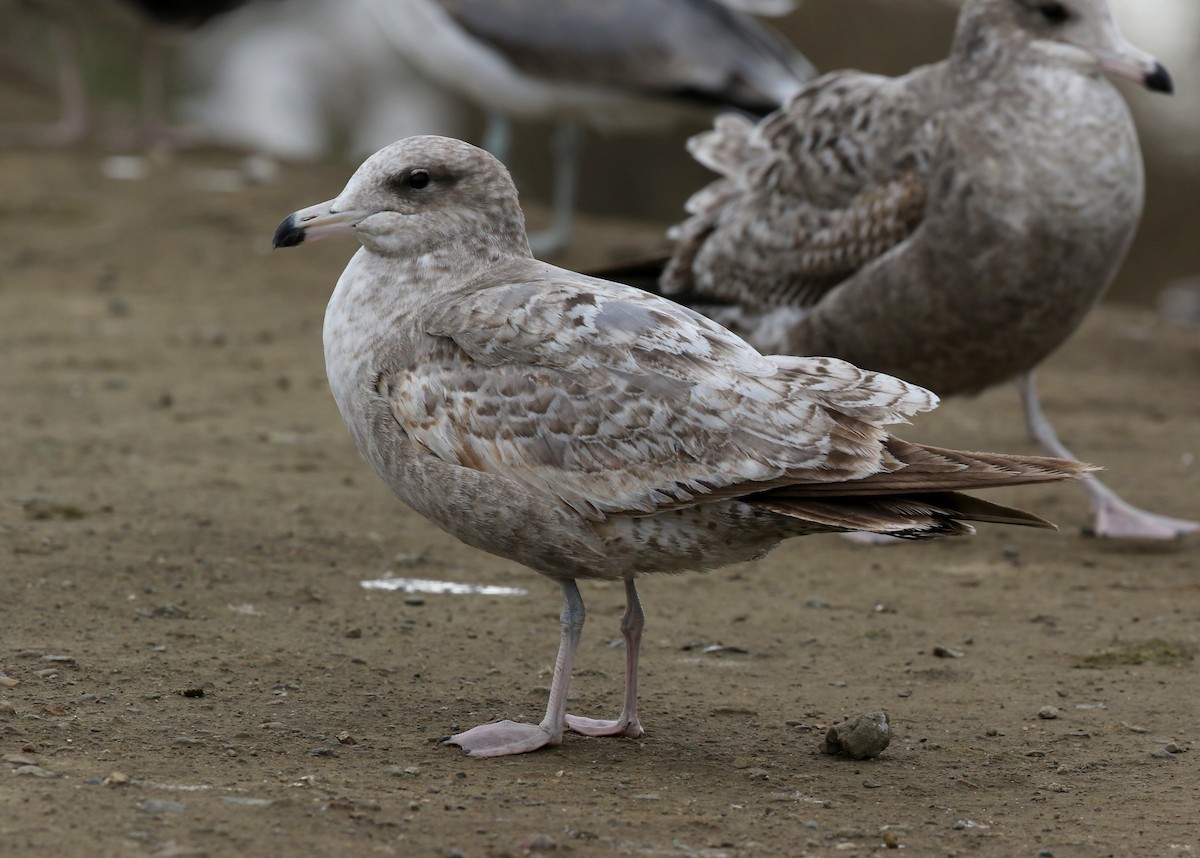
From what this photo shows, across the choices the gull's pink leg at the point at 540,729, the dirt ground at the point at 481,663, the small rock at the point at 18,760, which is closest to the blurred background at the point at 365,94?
the dirt ground at the point at 481,663

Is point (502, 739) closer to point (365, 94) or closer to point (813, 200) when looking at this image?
point (813, 200)

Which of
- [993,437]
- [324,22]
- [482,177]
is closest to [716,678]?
[482,177]

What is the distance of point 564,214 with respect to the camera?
1145 centimetres

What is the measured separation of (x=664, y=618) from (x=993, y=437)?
9.67 ft

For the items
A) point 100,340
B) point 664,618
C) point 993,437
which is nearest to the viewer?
point 664,618

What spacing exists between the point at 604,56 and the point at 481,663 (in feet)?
20.5

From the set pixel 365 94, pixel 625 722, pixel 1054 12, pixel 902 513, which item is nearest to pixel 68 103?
pixel 365 94

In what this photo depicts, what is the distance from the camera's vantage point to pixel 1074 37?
6.42 m

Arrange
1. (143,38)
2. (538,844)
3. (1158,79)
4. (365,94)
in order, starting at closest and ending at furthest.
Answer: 1. (538,844)
2. (1158,79)
3. (143,38)
4. (365,94)

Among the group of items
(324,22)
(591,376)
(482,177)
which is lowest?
(324,22)

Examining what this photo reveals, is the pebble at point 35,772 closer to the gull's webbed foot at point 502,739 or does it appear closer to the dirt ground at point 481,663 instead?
the dirt ground at point 481,663

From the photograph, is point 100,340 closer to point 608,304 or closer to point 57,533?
point 57,533

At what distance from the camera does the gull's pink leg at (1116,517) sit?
668cm

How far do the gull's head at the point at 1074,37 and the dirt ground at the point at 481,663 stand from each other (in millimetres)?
1848
